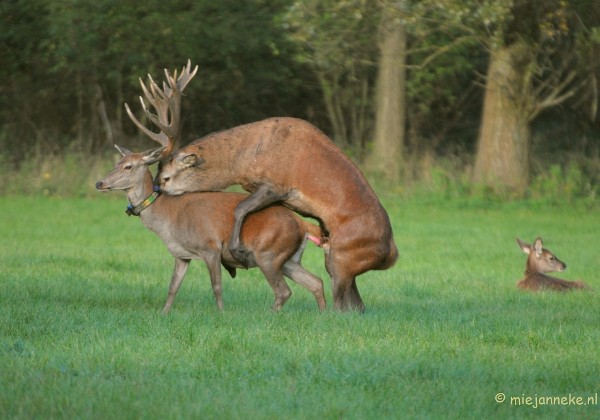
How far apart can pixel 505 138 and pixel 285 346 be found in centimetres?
1800

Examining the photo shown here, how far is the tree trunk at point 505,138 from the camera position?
84.4 feet

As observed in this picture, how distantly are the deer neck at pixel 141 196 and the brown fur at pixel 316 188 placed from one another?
1.40ft

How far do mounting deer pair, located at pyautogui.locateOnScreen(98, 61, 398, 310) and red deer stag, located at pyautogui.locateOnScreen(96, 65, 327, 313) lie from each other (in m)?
0.03

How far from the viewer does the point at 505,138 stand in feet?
85.3

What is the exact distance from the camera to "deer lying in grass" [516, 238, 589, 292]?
1350 centimetres

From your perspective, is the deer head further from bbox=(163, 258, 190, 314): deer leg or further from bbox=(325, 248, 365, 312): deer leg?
bbox=(163, 258, 190, 314): deer leg

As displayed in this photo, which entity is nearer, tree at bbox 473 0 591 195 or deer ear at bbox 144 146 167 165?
deer ear at bbox 144 146 167 165

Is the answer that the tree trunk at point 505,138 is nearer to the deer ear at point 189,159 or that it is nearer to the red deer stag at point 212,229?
the red deer stag at point 212,229

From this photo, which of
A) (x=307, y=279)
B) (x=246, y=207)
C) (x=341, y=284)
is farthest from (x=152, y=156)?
(x=341, y=284)

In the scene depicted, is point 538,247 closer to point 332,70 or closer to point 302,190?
point 302,190

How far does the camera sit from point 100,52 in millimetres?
31484

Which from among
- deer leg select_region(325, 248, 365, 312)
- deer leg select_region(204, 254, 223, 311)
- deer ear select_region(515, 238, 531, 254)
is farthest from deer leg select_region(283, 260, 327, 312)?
deer ear select_region(515, 238, 531, 254)

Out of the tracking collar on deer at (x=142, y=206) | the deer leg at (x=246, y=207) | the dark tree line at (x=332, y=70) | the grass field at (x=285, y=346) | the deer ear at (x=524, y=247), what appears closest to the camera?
the grass field at (x=285, y=346)

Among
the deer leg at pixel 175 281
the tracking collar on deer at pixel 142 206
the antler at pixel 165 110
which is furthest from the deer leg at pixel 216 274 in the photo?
the antler at pixel 165 110
